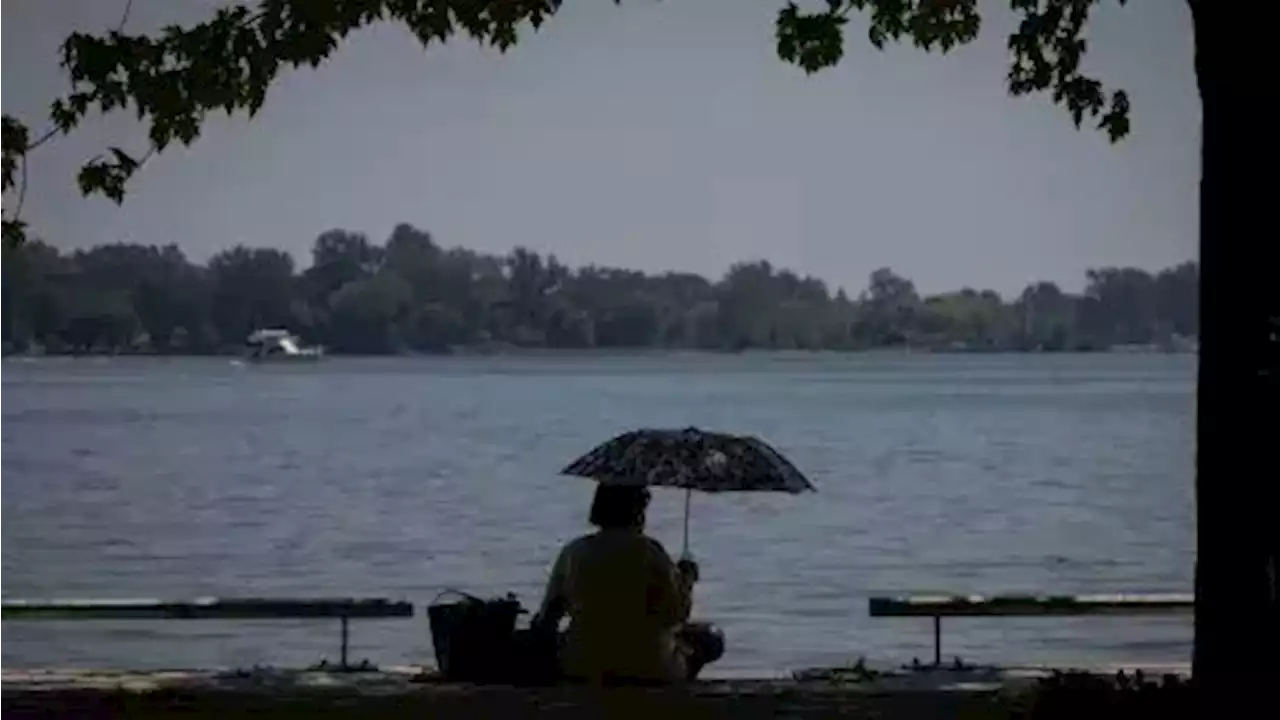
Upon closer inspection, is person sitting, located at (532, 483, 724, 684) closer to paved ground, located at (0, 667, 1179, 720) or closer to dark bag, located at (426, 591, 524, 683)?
paved ground, located at (0, 667, 1179, 720)

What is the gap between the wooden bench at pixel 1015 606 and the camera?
12.7 m

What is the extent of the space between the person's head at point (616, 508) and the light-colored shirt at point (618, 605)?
47mm

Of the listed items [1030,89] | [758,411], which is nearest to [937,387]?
[758,411]

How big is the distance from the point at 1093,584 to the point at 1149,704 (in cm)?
3239

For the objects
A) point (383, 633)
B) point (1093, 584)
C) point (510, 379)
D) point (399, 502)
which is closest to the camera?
point (383, 633)

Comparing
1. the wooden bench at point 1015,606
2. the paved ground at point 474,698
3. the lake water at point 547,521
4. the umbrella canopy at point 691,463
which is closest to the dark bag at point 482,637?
the paved ground at point 474,698

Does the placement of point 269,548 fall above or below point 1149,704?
below

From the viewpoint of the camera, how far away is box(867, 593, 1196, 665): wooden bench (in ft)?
41.5

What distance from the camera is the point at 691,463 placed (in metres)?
11.3

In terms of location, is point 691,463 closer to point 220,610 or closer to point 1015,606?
point 1015,606

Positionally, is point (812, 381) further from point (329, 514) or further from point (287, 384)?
point (329, 514)

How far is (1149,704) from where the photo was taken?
649cm

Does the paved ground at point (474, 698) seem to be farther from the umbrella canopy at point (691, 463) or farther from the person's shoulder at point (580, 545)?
the umbrella canopy at point (691, 463)

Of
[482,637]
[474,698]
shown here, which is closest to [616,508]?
[474,698]
